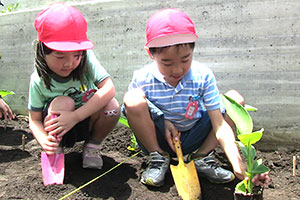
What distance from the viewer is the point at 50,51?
4.76 ft

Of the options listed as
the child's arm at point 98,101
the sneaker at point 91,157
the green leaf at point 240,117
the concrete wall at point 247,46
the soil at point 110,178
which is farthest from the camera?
the concrete wall at point 247,46

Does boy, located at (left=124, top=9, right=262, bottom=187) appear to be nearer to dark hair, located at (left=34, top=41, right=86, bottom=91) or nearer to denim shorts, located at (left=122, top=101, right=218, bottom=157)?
denim shorts, located at (left=122, top=101, right=218, bottom=157)

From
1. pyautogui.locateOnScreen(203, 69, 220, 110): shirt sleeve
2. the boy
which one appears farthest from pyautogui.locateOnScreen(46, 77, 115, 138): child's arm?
pyautogui.locateOnScreen(203, 69, 220, 110): shirt sleeve

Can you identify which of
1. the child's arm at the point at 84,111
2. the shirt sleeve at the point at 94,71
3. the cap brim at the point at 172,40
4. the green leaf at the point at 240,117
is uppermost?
the cap brim at the point at 172,40

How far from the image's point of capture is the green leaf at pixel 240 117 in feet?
4.03

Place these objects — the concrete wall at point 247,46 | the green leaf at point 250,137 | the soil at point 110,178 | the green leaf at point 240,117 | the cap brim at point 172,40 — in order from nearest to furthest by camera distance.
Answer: the green leaf at point 250,137
the green leaf at point 240,117
the cap brim at point 172,40
the soil at point 110,178
the concrete wall at point 247,46

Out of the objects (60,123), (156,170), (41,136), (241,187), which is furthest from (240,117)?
(41,136)

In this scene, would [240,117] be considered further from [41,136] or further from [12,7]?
[12,7]

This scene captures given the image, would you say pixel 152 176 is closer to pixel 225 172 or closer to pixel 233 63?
pixel 225 172

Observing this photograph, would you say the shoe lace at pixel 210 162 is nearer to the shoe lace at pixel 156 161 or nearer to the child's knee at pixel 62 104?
the shoe lace at pixel 156 161

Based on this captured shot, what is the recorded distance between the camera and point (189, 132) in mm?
1652

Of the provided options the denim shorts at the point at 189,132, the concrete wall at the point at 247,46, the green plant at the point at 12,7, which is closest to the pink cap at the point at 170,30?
the denim shorts at the point at 189,132

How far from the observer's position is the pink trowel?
1.47 meters

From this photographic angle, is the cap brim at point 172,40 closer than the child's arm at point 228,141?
No
